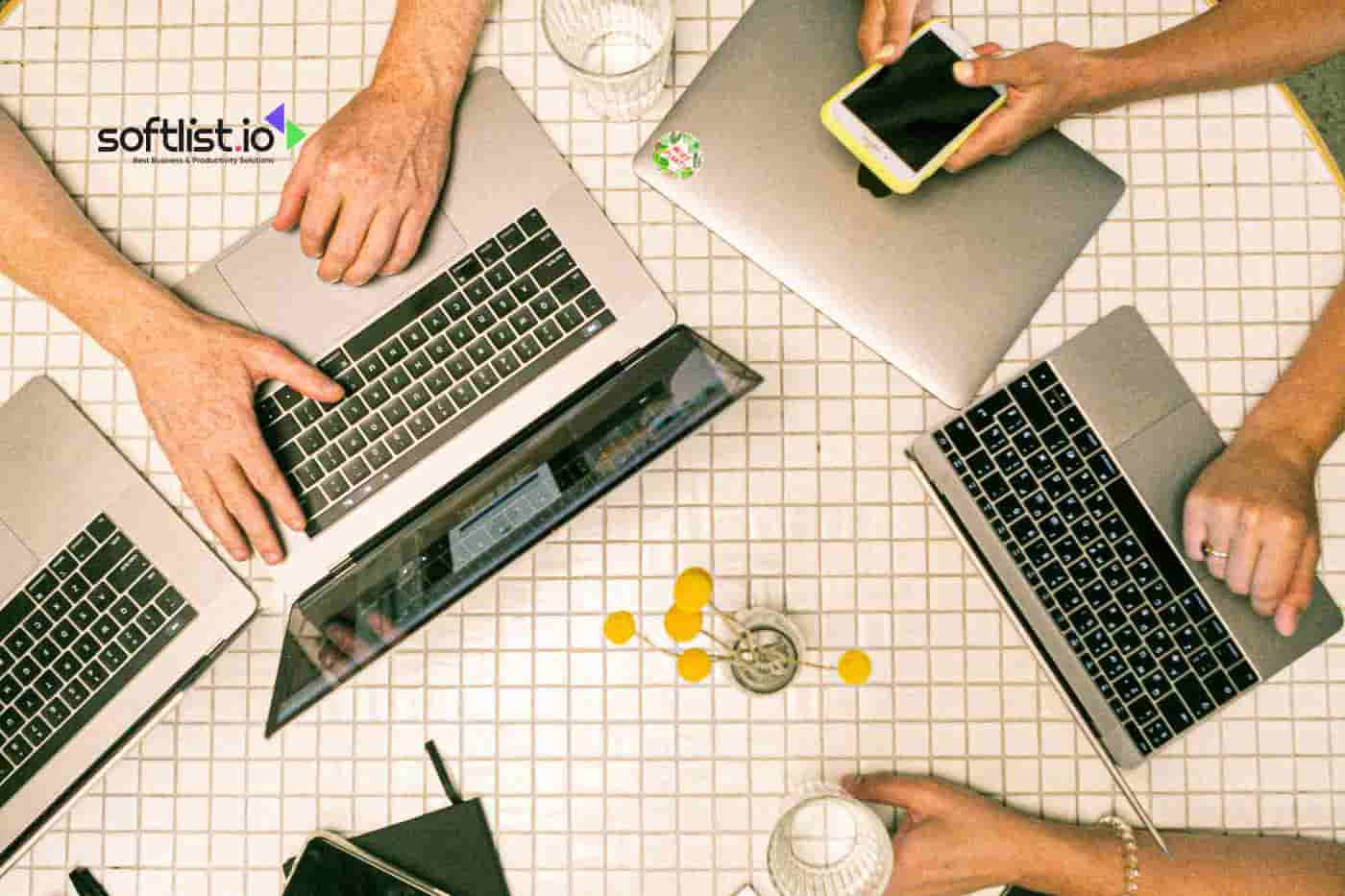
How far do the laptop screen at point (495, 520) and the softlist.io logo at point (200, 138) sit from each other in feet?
1.65

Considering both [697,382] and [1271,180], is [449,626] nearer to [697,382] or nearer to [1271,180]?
[697,382]

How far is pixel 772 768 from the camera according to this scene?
1.09 metres

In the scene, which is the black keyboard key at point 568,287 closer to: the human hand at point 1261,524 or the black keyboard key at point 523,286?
the black keyboard key at point 523,286

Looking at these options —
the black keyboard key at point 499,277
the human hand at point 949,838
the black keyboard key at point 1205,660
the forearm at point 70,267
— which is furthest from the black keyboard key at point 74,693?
the black keyboard key at point 1205,660

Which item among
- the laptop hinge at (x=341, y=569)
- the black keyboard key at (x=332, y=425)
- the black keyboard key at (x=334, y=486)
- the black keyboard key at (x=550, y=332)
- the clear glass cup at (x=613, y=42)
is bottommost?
the laptop hinge at (x=341, y=569)

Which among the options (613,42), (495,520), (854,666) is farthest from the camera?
(613,42)

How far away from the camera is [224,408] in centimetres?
104

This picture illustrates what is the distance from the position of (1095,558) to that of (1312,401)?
294mm

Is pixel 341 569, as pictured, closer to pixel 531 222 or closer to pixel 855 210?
pixel 531 222

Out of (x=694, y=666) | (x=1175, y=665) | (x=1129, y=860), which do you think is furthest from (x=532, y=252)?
(x=1129, y=860)

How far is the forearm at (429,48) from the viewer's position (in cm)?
107

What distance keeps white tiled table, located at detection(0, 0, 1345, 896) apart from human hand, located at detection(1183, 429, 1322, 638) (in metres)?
0.05

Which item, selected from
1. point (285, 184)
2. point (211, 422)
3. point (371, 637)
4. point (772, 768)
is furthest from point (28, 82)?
point (772, 768)

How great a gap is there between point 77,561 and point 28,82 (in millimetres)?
557
